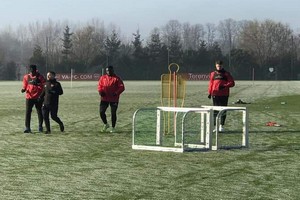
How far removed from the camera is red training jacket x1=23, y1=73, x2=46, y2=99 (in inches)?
626

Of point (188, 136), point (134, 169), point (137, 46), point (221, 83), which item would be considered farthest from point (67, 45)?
point (134, 169)

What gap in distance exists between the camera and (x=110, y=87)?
51.9 feet

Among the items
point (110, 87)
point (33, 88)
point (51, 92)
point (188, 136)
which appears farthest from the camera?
point (33, 88)

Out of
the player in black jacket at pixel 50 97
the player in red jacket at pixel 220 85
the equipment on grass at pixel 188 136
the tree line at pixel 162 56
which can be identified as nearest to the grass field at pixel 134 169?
the equipment on grass at pixel 188 136

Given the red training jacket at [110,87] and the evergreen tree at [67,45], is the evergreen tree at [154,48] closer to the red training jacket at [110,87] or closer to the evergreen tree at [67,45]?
the evergreen tree at [67,45]

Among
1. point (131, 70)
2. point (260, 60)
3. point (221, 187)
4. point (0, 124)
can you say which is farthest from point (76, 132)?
point (260, 60)

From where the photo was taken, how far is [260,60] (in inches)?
4296

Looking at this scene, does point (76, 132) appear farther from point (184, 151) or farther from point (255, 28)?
point (255, 28)

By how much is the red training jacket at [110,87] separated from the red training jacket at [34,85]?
1601mm

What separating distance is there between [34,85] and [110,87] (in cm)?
204

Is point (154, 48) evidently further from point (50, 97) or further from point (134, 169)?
point (134, 169)

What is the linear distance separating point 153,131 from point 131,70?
89176 mm

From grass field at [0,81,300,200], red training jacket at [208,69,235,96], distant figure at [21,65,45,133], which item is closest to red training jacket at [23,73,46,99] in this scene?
distant figure at [21,65,45,133]

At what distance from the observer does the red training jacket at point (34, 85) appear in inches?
626
